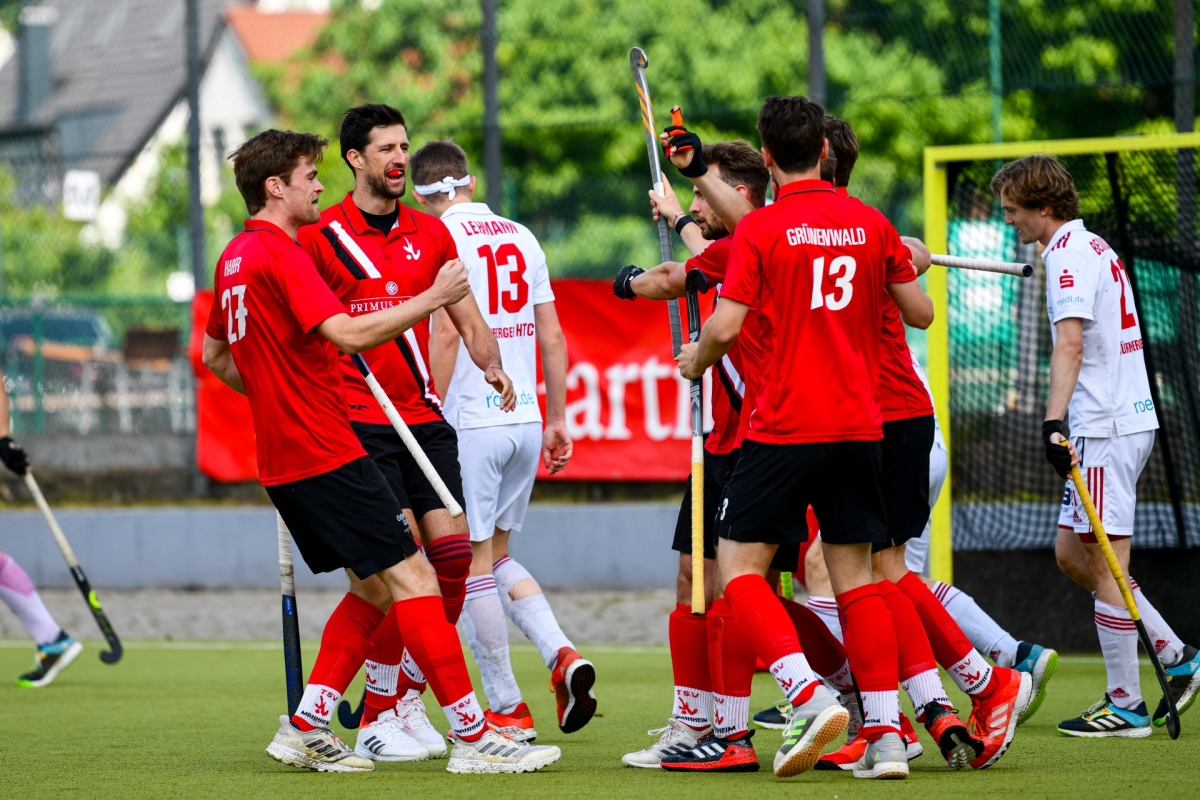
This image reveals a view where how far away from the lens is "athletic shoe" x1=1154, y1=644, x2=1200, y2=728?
20.1 feet

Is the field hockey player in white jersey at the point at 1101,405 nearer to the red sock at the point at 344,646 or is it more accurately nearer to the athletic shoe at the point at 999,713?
Result: the athletic shoe at the point at 999,713

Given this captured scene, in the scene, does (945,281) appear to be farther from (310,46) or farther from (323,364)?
(310,46)

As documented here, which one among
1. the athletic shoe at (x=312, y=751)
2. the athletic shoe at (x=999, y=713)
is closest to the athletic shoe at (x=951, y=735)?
the athletic shoe at (x=999, y=713)

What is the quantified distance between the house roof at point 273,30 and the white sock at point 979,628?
13.5 meters

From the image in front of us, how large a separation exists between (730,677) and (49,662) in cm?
422

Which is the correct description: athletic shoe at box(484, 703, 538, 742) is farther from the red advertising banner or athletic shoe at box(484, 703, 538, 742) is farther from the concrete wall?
the red advertising banner

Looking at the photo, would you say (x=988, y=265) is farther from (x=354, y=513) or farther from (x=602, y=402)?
(x=602, y=402)

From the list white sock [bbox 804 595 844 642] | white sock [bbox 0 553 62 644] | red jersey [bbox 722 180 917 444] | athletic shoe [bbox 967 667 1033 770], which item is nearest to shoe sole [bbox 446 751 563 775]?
red jersey [bbox 722 180 917 444]

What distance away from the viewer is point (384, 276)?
553cm

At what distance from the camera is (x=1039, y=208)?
6195 mm

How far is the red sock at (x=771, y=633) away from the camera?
15.4 ft

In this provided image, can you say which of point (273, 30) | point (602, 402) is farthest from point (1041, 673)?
point (273, 30)

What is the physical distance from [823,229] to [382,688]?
90.6 inches

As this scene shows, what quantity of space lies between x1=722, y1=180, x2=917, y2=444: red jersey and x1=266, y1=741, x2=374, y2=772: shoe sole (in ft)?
5.80
